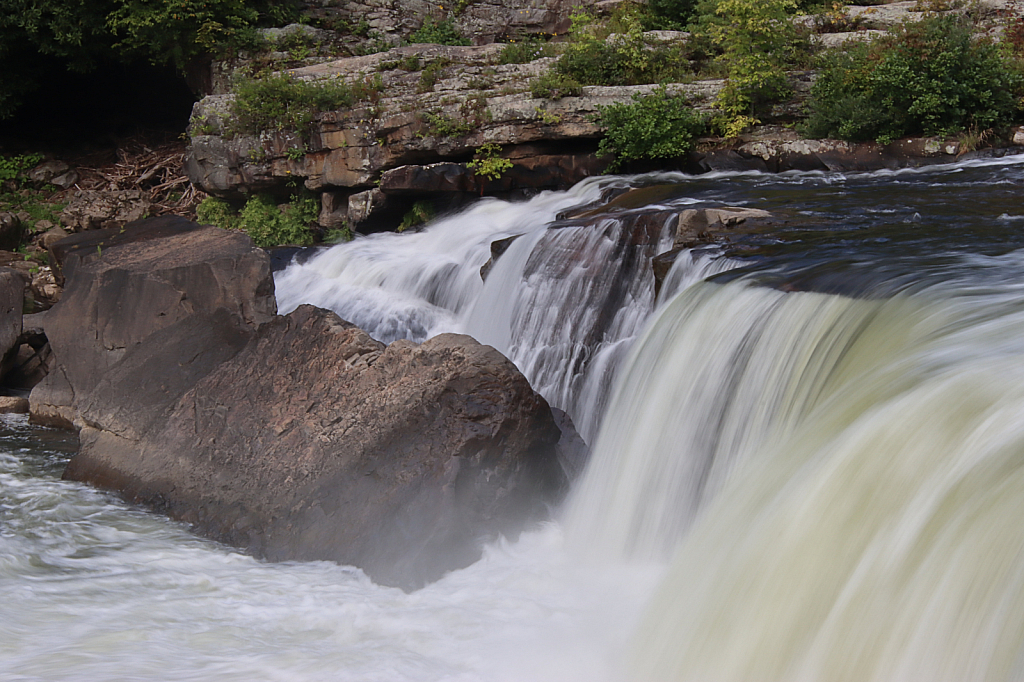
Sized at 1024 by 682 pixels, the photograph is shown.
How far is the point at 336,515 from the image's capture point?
4996mm

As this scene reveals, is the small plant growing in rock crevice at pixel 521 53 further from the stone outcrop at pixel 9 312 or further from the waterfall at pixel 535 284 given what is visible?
the stone outcrop at pixel 9 312

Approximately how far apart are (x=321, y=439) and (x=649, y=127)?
6904 millimetres

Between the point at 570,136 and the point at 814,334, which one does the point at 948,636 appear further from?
the point at 570,136

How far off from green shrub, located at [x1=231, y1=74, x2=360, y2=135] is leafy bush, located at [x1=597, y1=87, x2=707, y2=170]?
3840 mm

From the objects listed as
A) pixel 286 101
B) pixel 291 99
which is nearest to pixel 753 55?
pixel 291 99

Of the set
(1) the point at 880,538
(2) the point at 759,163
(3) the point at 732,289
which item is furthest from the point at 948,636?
(2) the point at 759,163

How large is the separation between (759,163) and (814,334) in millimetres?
6462

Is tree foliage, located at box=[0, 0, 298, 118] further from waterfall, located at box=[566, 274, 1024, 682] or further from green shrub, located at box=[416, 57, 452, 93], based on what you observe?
waterfall, located at box=[566, 274, 1024, 682]

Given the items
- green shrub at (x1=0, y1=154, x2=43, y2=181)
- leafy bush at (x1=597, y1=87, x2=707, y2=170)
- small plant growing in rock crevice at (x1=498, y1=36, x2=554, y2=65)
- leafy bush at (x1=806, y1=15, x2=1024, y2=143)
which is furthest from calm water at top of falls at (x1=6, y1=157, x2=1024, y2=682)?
green shrub at (x1=0, y1=154, x2=43, y2=181)

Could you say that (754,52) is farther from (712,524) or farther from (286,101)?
(712,524)

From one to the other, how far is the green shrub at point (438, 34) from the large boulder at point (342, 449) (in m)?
11.4

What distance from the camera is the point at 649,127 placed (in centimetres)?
1055

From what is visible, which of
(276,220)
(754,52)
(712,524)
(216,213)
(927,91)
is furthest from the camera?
(216,213)

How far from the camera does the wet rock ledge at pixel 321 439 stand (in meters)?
4.85
